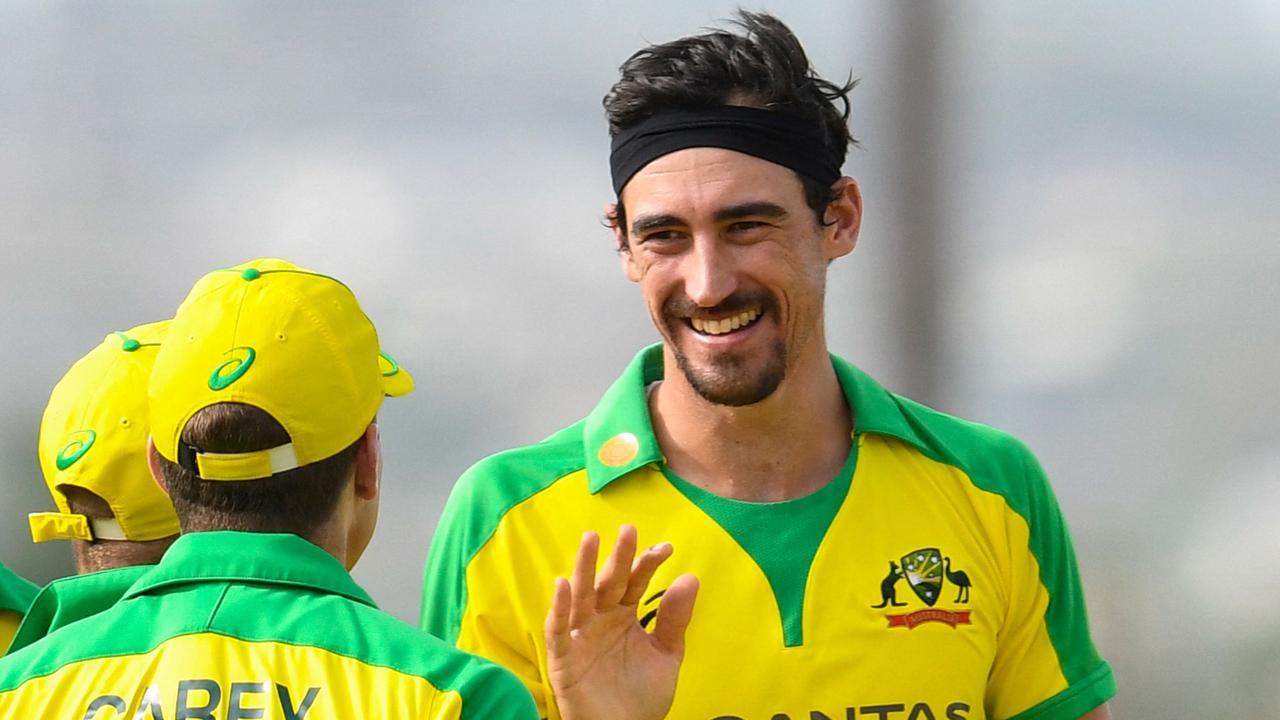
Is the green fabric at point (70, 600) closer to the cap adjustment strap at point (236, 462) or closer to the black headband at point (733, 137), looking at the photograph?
the cap adjustment strap at point (236, 462)

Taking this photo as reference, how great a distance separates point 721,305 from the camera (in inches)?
88.4

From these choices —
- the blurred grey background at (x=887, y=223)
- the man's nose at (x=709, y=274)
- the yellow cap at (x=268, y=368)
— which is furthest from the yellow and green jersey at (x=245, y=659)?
the blurred grey background at (x=887, y=223)

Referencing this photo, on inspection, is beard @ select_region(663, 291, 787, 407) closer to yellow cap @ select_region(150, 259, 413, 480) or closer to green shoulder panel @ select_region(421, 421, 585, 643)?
green shoulder panel @ select_region(421, 421, 585, 643)

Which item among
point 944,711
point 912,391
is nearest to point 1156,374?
point 912,391

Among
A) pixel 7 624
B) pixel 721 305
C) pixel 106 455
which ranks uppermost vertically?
pixel 721 305

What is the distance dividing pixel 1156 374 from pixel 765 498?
177 centimetres

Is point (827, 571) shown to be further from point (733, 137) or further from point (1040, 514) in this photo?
point (733, 137)

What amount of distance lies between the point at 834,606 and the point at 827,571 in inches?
2.1

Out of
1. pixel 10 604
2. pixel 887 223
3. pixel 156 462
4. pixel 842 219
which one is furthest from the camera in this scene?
pixel 887 223

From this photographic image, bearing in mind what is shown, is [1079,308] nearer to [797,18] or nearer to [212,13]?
[797,18]

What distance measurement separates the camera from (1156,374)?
3736 millimetres

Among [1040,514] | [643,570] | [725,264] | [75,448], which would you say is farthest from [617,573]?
[75,448]

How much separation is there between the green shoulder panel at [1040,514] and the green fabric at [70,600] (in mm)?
1208

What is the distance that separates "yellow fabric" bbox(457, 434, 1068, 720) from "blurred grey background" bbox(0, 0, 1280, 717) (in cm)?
149
